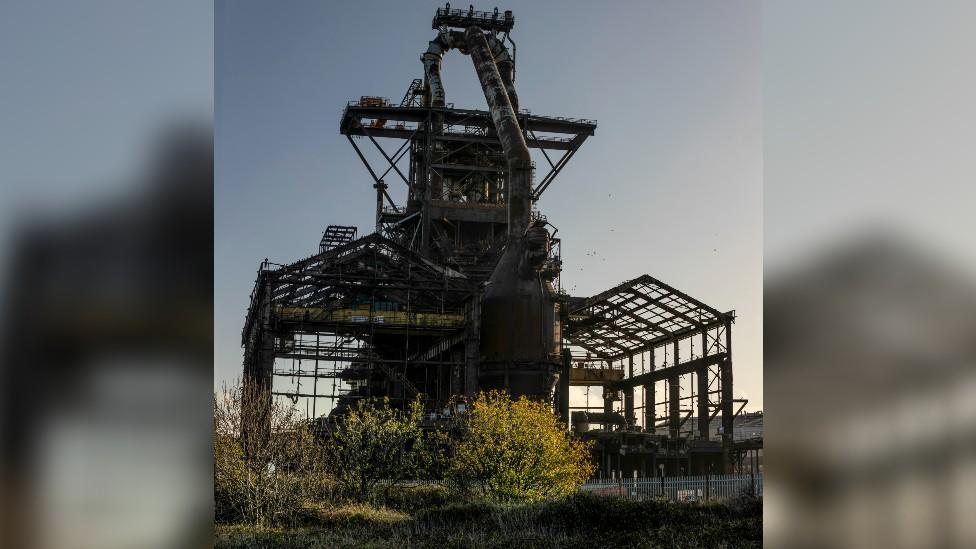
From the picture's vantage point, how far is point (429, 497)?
1579 centimetres

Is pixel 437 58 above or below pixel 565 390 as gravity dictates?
above

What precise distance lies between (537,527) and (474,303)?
12798mm

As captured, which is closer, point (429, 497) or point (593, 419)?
point (429, 497)

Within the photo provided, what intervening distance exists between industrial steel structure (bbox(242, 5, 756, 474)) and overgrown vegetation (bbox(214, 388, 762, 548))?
1.17m

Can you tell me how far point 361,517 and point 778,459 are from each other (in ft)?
34.4

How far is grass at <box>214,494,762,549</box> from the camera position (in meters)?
9.80

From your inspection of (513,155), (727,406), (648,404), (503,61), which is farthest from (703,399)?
(503,61)

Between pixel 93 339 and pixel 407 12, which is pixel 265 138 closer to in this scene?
pixel 93 339

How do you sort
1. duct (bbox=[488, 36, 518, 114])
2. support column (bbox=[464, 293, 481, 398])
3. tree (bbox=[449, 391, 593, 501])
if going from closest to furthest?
1. tree (bbox=[449, 391, 593, 501])
2. support column (bbox=[464, 293, 481, 398])
3. duct (bbox=[488, 36, 518, 114])

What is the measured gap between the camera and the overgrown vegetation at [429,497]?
34.3ft

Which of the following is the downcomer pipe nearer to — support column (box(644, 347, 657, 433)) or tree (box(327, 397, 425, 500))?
tree (box(327, 397, 425, 500))

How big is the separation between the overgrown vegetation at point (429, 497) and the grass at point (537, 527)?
2 centimetres

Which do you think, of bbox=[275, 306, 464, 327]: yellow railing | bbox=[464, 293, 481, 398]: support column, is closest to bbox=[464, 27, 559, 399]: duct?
bbox=[464, 293, 481, 398]: support column

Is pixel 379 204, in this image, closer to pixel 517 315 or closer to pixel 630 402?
pixel 630 402
